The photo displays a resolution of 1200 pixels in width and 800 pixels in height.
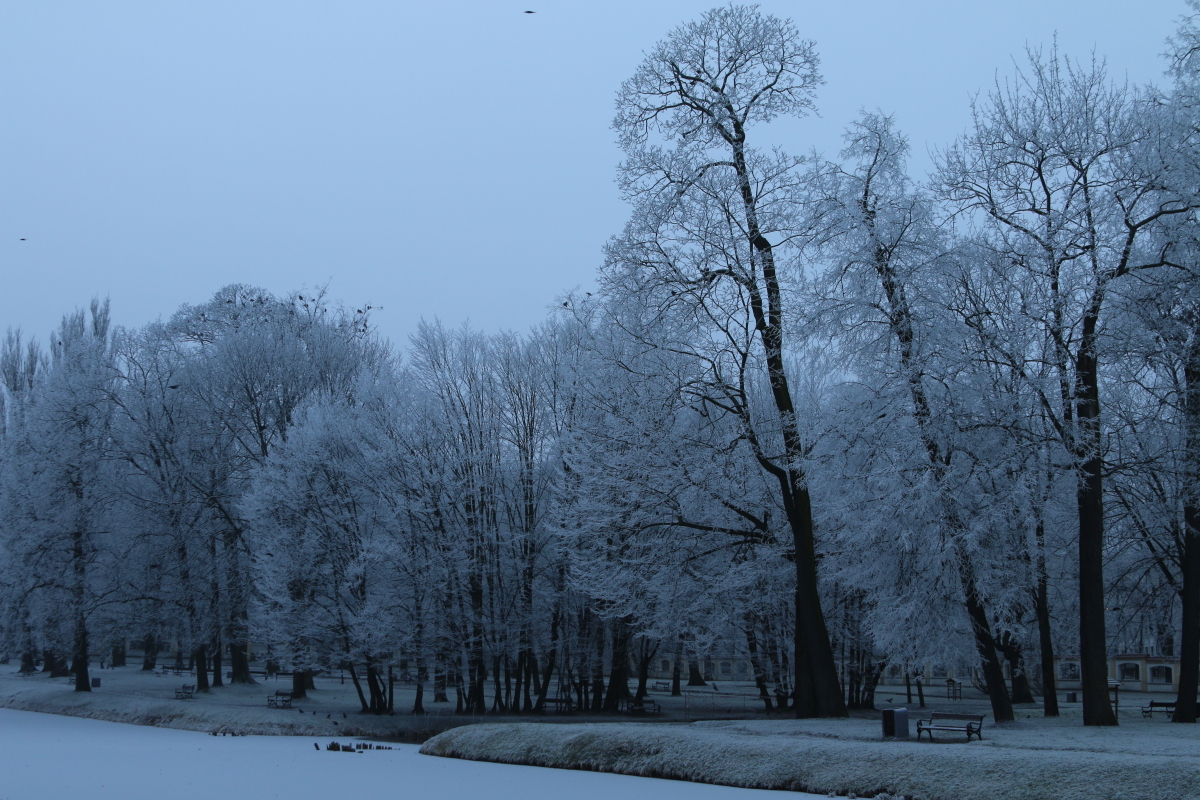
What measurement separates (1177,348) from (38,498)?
3708cm

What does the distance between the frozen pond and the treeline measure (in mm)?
7268

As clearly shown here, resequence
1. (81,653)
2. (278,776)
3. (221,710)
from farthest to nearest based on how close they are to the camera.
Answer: (81,653) → (221,710) → (278,776)

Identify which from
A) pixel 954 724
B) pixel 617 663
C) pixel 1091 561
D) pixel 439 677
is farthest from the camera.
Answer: pixel 617 663

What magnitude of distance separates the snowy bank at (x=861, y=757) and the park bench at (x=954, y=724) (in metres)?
0.34

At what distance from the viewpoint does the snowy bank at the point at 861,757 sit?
12.3 metres

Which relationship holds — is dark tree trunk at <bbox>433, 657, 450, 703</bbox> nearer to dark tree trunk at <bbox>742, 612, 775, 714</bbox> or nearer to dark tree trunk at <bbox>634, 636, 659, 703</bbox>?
dark tree trunk at <bbox>634, 636, 659, 703</bbox>

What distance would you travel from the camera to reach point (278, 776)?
16391 millimetres

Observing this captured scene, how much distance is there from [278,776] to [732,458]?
12143 millimetres

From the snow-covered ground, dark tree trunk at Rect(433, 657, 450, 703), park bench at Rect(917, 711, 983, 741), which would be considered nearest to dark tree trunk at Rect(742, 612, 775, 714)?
the snow-covered ground

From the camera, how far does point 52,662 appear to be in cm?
5019

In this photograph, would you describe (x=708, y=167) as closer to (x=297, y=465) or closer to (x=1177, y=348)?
(x=1177, y=348)

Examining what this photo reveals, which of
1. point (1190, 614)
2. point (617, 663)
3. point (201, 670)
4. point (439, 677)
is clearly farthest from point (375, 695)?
point (1190, 614)

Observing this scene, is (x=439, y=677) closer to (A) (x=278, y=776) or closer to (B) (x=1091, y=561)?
(A) (x=278, y=776)

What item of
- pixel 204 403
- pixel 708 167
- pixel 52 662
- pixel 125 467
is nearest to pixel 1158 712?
pixel 708 167
